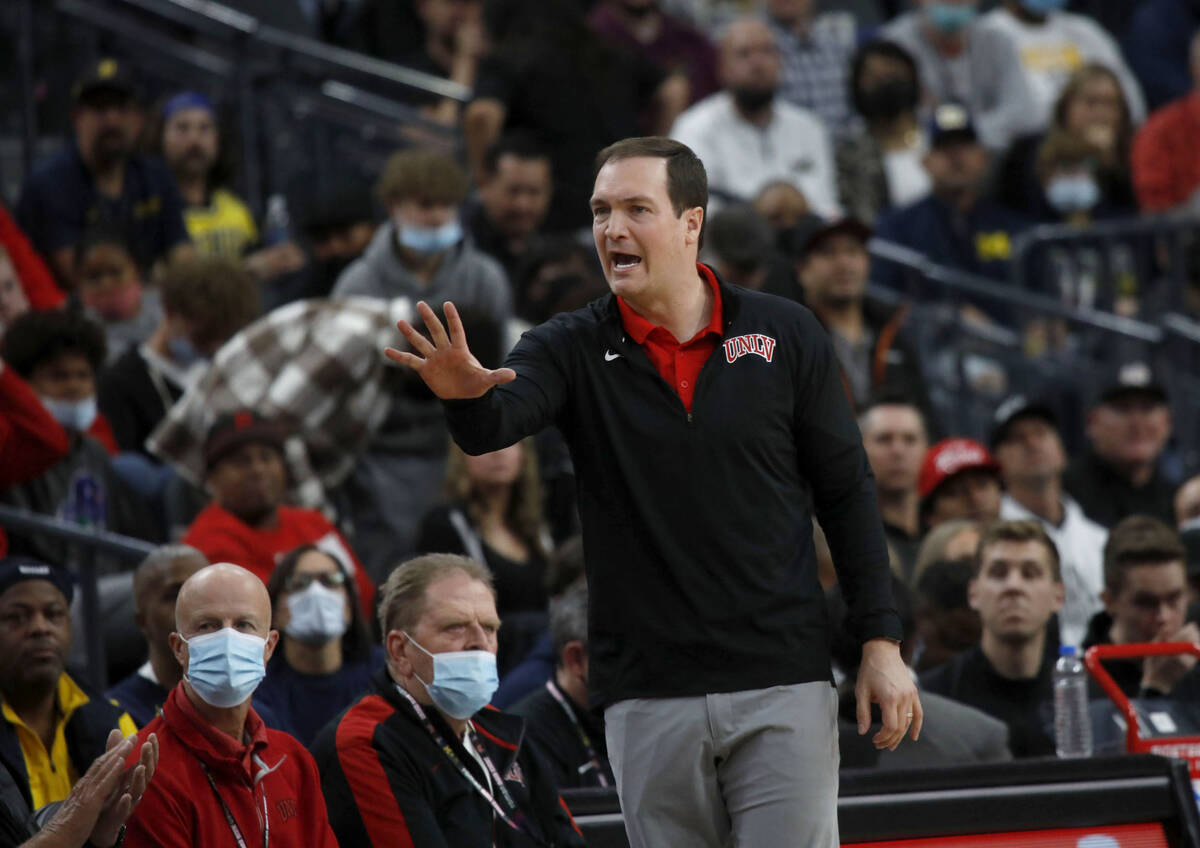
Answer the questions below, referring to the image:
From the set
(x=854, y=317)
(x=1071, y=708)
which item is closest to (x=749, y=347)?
(x=1071, y=708)

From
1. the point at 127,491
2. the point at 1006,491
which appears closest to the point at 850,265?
the point at 1006,491

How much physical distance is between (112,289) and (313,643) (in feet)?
11.8

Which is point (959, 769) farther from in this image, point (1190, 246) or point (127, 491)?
point (1190, 246)

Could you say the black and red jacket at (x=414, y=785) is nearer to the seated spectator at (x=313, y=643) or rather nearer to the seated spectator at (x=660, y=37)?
Answer: the seated spectator at (x=313, y=643)

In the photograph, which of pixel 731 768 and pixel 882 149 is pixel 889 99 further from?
pixel 731 768

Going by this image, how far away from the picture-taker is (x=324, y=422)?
7.92 meters

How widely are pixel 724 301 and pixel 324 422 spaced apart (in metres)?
4.26

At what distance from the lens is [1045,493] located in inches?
348

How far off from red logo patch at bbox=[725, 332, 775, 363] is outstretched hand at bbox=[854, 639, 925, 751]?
0.60 meters

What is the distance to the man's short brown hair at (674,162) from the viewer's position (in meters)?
3.75

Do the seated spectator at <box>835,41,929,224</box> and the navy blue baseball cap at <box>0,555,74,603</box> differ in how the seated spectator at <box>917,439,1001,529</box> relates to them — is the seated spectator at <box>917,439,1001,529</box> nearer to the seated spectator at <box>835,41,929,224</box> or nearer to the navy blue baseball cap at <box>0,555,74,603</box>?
the seated spectator at <box>835,41,929,224</box>

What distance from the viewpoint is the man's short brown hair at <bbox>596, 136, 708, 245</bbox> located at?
375 cm

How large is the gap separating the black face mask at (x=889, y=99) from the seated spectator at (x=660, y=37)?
1315 millimetres

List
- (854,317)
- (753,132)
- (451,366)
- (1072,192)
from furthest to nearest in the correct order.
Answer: (1072,192) → (753,132) → (854,317) → (451,366)
